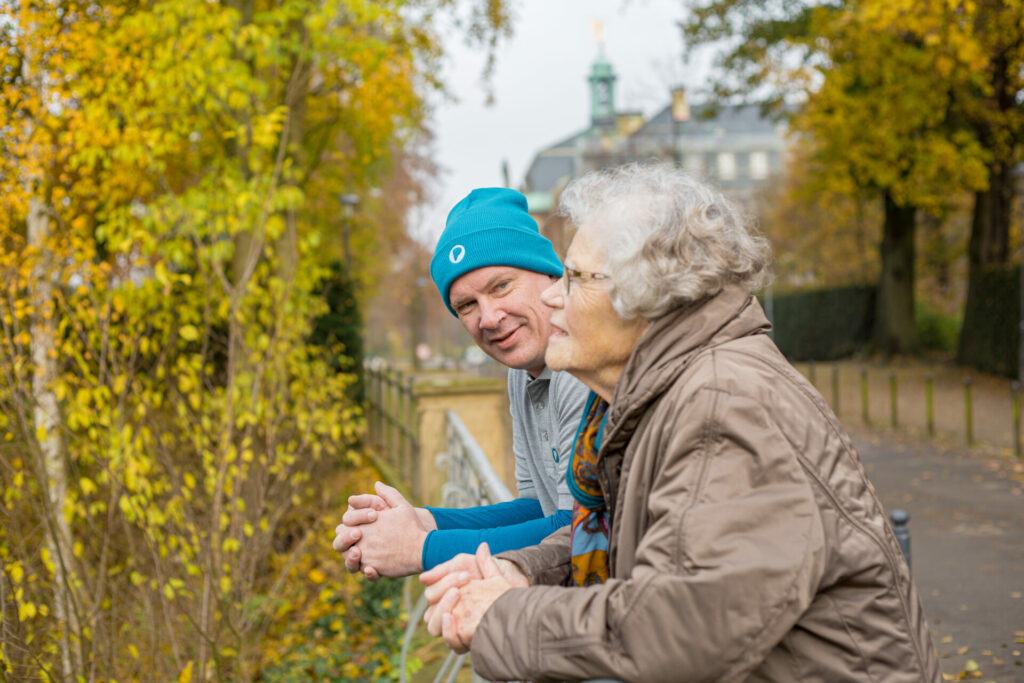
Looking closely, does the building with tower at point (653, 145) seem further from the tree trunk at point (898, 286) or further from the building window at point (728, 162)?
the tree trunk at point (898, 286)

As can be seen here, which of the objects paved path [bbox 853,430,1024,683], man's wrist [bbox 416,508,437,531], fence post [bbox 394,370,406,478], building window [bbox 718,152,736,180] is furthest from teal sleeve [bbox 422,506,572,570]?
building window [bbox 718,152,736,180]

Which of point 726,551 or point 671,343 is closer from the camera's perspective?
point 726,551

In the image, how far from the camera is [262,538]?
20.1 feet

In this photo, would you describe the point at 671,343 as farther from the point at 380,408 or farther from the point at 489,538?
the point at 380,408

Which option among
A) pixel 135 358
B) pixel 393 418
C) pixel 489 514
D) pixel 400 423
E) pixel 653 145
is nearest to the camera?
pixel 489 514

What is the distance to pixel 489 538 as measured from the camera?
217 cm

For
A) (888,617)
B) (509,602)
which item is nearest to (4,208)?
(509,602)

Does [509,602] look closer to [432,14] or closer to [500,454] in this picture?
[500,454]

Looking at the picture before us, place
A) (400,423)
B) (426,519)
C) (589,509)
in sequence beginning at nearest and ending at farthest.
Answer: (589,509)
(426,519)
(400,423)

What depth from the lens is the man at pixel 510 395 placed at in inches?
85.5

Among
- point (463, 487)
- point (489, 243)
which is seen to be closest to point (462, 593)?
point (489, 243)

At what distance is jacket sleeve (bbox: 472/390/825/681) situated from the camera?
4.03 ft

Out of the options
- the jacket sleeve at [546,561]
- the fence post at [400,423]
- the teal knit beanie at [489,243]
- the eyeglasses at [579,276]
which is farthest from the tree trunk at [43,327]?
the fence post at [400,423]

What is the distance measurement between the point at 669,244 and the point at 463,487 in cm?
310
